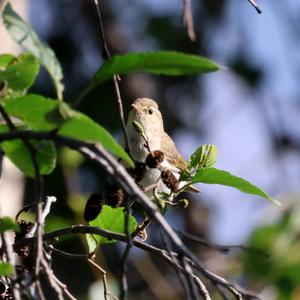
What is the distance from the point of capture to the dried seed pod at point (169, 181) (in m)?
1.95

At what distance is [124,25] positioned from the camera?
794 centimetres

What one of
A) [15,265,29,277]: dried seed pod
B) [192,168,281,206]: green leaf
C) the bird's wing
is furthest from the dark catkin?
the bird's wing

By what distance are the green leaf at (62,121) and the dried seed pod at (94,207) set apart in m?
0.43

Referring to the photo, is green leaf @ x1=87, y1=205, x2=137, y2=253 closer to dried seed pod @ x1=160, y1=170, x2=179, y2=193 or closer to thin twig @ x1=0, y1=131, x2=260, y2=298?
dried seed pod @ x1=160, y1=170, x2=179, y2=193

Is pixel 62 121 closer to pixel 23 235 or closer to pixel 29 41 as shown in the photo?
pixel 29 41

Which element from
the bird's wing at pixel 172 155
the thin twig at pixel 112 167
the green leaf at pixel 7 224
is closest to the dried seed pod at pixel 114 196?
the green leaf at pixel 7 224

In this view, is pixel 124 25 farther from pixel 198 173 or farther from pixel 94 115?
pixel 198 173

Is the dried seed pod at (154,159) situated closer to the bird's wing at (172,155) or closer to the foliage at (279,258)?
the foliage at (279,258)

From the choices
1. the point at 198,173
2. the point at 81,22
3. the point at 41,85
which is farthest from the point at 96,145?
the point at 81,22

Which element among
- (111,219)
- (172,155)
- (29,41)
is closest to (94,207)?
(111,219)

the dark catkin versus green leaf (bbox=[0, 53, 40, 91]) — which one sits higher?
green leaf (bbox=[0, 53, 40, 91])

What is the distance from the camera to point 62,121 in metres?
1.42

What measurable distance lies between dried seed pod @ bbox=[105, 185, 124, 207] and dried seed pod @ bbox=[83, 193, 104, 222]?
5cm

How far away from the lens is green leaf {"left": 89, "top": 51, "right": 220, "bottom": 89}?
4.73 feet
